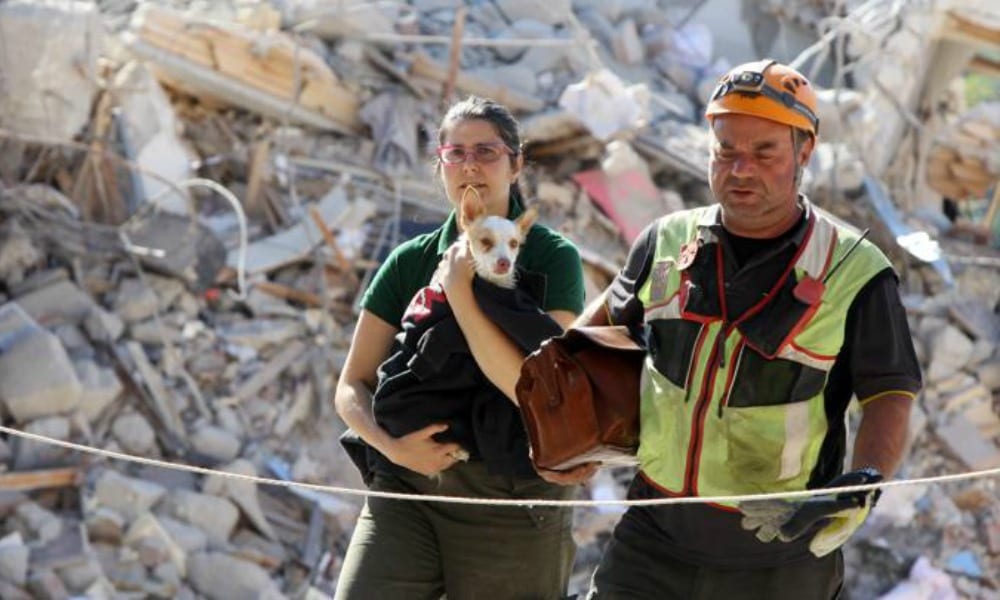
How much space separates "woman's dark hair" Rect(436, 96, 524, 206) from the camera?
3.96 metres

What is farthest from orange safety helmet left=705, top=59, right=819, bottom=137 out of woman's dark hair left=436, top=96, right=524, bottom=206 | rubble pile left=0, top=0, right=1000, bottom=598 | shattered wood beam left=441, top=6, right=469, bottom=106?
shattered wood beam left=441, top=6, right=469, bottom=106

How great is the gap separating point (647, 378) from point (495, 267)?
0.39 m

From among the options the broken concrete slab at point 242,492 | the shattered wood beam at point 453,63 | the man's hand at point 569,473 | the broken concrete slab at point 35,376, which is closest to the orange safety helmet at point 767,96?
the man's hand at point 569,473

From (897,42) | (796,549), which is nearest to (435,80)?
(897,42)

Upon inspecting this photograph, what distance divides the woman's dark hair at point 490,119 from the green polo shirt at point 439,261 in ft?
0.42

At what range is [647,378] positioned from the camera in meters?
3.54

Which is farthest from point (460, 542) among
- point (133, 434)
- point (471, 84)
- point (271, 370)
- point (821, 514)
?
point (471, 84)

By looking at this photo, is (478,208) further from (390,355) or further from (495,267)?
(390,355)

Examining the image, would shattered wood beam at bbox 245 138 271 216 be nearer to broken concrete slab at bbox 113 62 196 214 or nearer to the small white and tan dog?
broken concrete slab at bbox 113 62 196 214

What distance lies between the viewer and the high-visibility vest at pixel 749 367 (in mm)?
3334

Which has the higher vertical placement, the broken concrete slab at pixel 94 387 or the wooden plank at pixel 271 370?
the broken concrete slab at pixel 94 387

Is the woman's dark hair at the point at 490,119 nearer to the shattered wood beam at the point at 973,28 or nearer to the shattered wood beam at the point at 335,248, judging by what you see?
the shattered wood beam at the point at 335,248

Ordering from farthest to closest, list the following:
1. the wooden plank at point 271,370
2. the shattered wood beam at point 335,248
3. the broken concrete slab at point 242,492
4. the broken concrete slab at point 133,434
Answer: the shattered wood beam at point 335,248 < the wooden plank at point 271,370 < the broken concrete slab at point 133,434 < the broken concrete slab at point 242,492

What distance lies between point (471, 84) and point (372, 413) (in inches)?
318
